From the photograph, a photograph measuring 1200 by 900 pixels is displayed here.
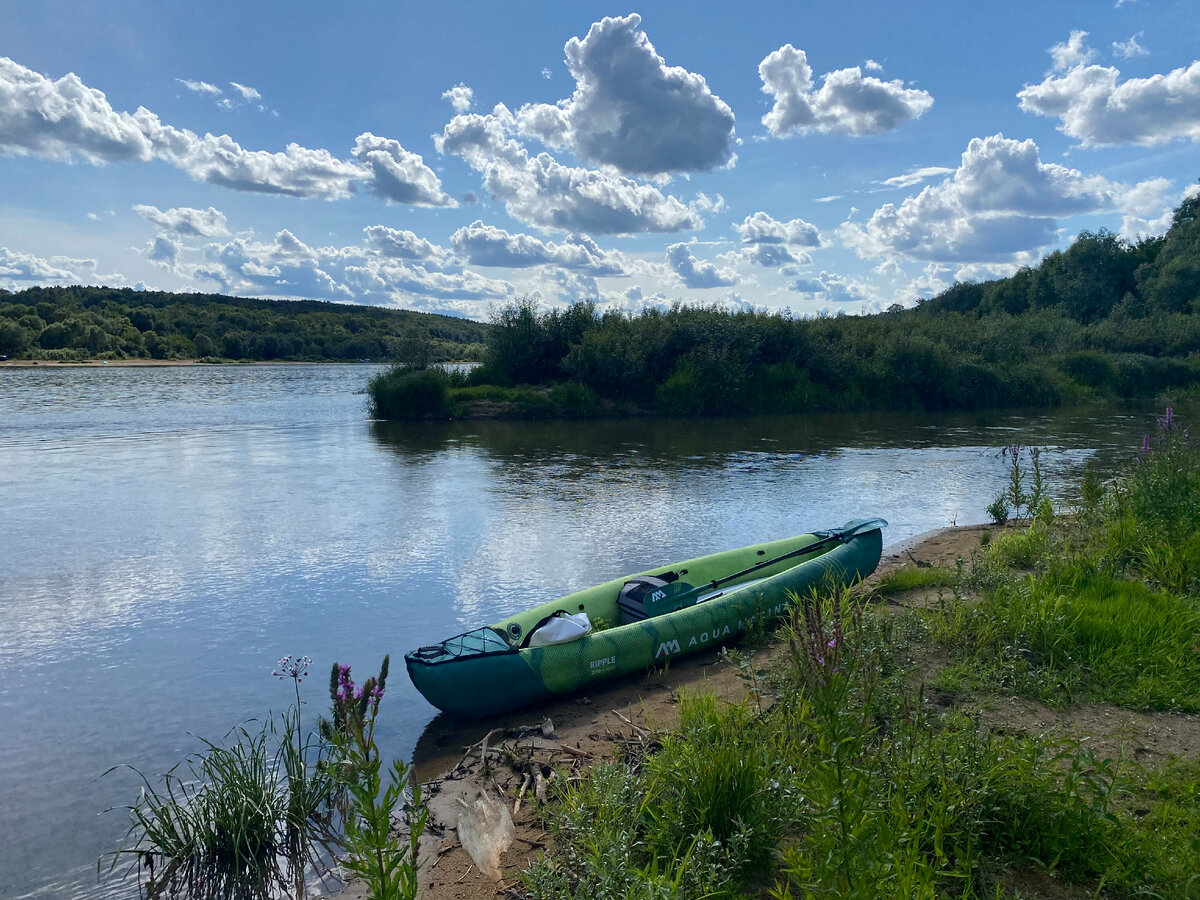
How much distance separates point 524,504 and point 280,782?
8.31m

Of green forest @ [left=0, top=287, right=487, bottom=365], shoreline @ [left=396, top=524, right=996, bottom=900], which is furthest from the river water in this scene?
green forest @ [left=0, top=287, right=487, bottom=365]

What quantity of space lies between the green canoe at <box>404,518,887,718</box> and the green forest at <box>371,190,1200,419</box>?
61.2ft

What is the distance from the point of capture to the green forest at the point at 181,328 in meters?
64.8

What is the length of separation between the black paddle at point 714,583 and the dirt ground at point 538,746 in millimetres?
638

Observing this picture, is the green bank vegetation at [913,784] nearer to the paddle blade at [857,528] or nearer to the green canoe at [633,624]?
the green canoe at [633,624]

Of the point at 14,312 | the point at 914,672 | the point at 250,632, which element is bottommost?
the point at 250,632

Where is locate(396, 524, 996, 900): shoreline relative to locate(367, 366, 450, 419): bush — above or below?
below

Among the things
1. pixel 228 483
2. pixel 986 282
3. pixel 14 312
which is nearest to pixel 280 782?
pixel 228 483

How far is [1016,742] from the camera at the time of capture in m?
3.74

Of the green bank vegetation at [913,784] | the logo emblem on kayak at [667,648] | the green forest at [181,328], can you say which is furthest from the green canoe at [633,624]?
the green forest at [181,328]

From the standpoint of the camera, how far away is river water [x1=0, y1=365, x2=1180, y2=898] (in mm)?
5461

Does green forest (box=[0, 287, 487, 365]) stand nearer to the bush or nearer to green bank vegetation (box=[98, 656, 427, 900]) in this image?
the bush

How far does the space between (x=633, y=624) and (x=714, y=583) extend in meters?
1.51

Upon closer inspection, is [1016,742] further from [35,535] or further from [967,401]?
[967,401]
